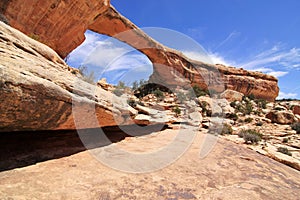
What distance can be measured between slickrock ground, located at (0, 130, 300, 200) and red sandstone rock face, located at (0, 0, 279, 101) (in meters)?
5.79

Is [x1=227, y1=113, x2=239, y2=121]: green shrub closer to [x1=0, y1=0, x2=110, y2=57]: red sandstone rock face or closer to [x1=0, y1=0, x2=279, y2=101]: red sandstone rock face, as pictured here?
[x1=0, y1=0, x2=279, y2=101]: red sandstone rock face

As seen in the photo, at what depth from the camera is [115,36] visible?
12.6m

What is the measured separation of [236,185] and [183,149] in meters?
1.44

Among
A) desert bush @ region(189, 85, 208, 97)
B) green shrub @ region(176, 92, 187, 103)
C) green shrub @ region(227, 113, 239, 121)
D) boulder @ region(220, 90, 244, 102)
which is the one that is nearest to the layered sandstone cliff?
green shrub @ region(227, 113, 239, 121)

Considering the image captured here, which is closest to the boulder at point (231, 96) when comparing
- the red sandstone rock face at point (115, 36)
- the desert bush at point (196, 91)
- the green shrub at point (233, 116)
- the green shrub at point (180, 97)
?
the red sandstone rock face at point (115, 36)

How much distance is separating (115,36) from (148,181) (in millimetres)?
12277

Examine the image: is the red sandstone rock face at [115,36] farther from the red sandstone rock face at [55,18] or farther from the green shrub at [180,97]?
the green shrub at [180,97]

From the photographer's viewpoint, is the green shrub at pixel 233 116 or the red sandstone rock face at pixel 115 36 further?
the green shrub at pixel 233 116

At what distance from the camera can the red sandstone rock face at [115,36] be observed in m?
6.37

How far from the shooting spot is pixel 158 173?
236 cm

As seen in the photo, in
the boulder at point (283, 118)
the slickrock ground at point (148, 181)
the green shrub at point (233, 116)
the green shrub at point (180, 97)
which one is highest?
the green shrub at point (180, 97)

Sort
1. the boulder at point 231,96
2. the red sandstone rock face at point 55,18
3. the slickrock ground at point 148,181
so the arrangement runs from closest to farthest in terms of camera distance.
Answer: the slickrock ground at point 148,181 < the red sandstone rock face at point 55,18 < the boulder at point 231,96

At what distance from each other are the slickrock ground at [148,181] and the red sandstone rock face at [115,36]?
5792 mm

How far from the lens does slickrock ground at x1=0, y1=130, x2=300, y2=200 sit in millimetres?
1707
